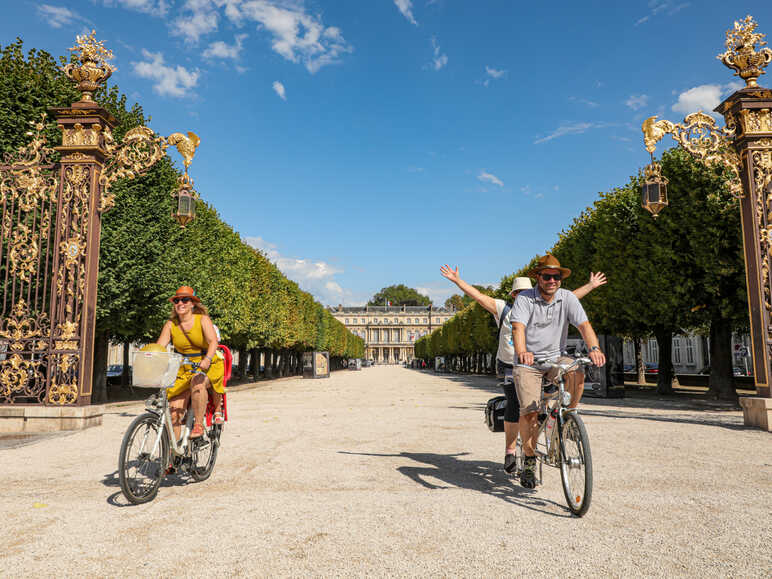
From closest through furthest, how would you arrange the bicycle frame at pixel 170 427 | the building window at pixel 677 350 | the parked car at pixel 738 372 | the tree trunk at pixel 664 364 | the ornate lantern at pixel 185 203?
1. the bicycle frame at pixel 170 427
2. the ornate lantern at pixel 185 203
3. the tree trunk at pixel 664 364
4. the parked car at pixel 738 372
5. the building window at pixel 677 350

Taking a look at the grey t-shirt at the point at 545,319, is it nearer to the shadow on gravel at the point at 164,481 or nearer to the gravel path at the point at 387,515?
the gravel path at the point at 387,515

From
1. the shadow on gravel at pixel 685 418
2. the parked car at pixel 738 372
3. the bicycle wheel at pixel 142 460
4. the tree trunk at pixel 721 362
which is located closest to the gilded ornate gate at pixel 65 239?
the bicycle wheel at pixel 142 460

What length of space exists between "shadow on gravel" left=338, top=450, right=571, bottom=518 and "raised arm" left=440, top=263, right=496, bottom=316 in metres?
1.84

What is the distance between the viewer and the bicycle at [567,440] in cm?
439

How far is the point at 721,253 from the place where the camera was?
17.2 m

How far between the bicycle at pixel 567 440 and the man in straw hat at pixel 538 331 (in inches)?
4.2

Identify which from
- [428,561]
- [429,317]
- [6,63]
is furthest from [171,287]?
[429,317]

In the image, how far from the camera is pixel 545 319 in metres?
5.21

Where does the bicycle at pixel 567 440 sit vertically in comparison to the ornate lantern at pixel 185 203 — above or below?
below

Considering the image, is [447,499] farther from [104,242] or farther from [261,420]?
[104,242]

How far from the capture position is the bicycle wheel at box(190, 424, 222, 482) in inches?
228

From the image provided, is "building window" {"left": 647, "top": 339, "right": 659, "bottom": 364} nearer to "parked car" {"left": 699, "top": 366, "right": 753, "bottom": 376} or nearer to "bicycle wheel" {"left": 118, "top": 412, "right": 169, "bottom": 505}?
"parked car" {"left": 699, "top": 366, "right": 753, "bottom": 376}

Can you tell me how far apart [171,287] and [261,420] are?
8.03 metres

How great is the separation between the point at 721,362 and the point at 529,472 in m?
16.7
